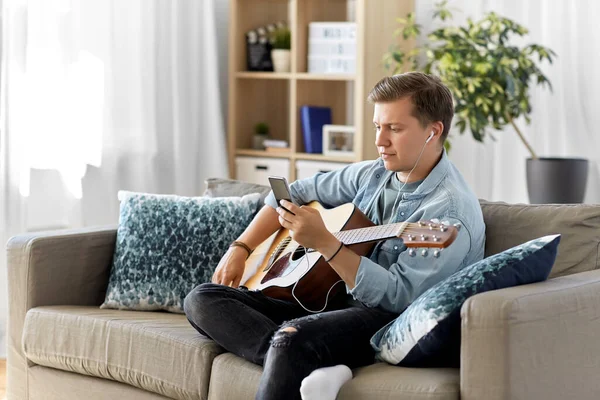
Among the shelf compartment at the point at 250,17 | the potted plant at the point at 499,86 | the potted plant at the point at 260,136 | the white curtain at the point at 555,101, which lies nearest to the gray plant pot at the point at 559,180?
the potted plant at the point at 499,86

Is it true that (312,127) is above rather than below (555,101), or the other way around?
below

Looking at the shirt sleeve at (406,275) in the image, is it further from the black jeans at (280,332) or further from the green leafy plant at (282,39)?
the green leafy plant at (282,39)

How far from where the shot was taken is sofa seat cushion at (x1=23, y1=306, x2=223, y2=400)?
2365mm

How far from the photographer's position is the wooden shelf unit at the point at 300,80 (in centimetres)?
403

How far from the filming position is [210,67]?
4414mm

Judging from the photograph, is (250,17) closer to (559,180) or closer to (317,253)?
(559,180)

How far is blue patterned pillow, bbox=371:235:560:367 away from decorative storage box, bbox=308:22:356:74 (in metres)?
2.17

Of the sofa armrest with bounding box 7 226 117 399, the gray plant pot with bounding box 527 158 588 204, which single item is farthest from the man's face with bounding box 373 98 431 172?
the gray plant pot with bounding box 527 158 588 204

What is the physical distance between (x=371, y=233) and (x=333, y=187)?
0.50 meters

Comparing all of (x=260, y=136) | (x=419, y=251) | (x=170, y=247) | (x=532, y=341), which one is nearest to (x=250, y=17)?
(x=260, y=136)

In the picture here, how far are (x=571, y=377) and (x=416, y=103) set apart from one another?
735 millimetres

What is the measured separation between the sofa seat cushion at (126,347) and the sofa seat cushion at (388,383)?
0.16 m

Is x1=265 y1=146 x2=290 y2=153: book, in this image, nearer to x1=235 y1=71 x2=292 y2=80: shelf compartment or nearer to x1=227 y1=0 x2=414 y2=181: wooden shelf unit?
x1=227 y1=0 x2=414 y2=181: wooden shelf unit

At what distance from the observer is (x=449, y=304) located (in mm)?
1977
